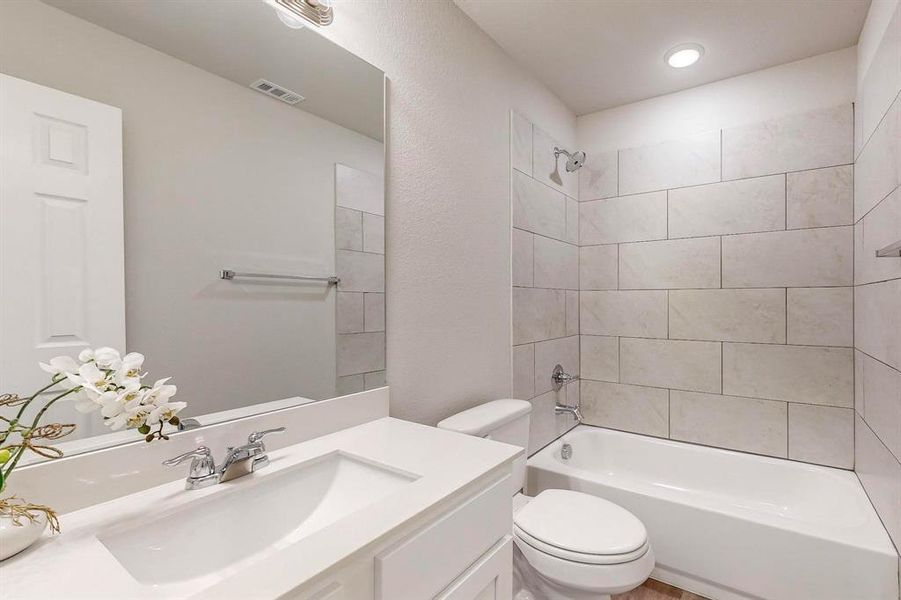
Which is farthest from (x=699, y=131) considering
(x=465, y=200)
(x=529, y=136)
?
(x=465, y=200)

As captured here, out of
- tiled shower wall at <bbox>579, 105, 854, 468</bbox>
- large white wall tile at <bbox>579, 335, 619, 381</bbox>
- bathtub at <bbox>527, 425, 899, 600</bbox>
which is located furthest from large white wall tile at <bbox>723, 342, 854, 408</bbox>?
large white wall tile at <bbox>579, 335, 619, 381</bbox>

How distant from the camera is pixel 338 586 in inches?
27.0

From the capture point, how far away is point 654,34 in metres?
2.03

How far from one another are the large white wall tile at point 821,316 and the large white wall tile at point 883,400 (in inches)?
8.4

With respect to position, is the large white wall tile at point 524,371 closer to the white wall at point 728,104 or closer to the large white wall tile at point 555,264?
the large white wall tile at point 555,264

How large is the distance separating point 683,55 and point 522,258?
49.9 inches

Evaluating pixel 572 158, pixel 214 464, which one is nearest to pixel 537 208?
pixel 572 158

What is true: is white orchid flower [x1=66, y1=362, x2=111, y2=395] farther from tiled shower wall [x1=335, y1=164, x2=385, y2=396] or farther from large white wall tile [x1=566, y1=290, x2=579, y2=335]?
large white wall tile [x1=566, y1=290, x2=579, y2=335]

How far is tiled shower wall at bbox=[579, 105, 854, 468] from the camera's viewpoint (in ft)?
7.14

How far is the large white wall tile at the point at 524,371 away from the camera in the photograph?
7.25 ft

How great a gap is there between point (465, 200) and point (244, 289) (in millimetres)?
1019

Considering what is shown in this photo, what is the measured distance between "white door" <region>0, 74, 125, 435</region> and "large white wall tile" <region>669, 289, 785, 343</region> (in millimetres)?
2591

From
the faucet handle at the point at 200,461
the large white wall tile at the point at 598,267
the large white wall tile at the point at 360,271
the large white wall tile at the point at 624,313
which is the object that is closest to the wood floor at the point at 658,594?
the large white wall tile at the point at 624,313

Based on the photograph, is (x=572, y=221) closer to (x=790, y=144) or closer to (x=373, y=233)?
(x=790, y=144)
